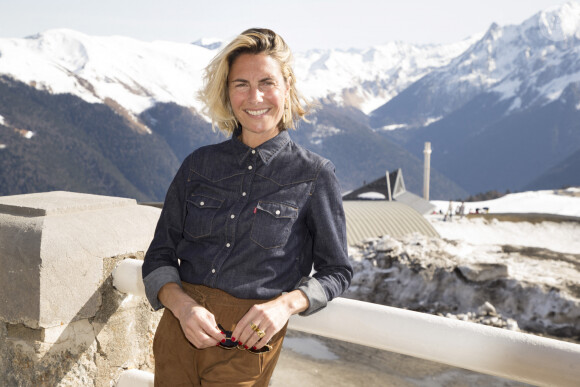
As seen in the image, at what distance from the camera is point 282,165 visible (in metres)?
1.96

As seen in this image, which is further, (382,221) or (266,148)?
(382,221)

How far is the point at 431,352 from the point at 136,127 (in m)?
186

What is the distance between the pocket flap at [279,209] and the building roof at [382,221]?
2343 cm

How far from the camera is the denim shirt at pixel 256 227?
1.86 meters

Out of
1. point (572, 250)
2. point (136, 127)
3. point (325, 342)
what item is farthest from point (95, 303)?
point (136, 127)

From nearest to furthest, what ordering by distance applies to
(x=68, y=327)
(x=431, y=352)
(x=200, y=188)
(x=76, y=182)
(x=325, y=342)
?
(x=431, y=352) → (x=200, y=188) → (x=68, y=327) → (x=325, y=342) → (x=76, y=182)

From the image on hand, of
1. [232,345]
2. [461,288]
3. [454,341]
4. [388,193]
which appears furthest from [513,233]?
[232,345]

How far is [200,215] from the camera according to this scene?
1.95 meters

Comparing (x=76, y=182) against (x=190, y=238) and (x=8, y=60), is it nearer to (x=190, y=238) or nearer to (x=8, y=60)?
(x=8, y=60)

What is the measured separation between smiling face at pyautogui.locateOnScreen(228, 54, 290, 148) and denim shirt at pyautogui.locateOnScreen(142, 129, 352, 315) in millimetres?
81

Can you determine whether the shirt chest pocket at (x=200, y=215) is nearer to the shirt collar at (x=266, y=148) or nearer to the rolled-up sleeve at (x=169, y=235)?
the rolled-up sleeve at (x=169, y=235)

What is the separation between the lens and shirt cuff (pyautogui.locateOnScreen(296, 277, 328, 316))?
1755 millimetres

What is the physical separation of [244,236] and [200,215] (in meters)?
0.19

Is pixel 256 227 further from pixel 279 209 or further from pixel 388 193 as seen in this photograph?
pixel 388 193
